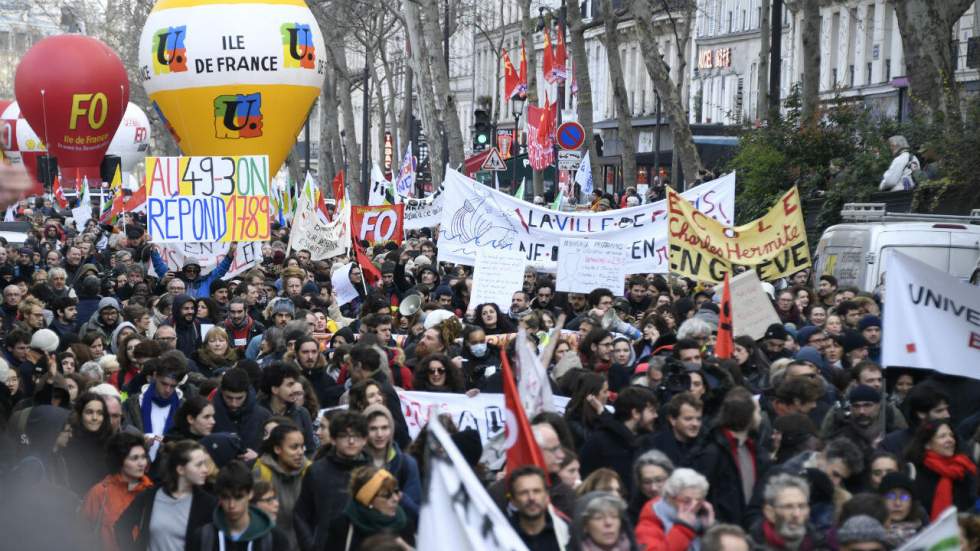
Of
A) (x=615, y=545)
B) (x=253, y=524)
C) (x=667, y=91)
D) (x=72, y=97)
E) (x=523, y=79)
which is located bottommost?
(x=253, y=524)

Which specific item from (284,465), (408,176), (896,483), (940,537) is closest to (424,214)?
(408,176)

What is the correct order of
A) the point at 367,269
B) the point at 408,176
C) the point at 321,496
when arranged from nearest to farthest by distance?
the point at 321,496, the point at 367,269, the point at 408,176

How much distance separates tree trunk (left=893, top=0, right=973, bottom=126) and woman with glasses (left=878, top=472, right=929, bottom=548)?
18.5 m

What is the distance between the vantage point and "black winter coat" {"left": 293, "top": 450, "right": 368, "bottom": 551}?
7.70m

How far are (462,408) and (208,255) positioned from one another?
11417 millimetres

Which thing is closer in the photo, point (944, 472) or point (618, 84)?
point (944, 472)

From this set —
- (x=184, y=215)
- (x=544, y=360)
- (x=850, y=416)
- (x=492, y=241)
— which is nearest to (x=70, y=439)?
(x=544, y=360)

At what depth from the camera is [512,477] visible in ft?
22.1

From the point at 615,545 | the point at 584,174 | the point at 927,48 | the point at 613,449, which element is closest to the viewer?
the point at 615,545

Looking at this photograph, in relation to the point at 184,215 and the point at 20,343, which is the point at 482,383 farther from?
the point at 184,215

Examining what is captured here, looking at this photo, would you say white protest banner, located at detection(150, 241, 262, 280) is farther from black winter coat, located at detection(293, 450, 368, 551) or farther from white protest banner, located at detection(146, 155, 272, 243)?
black winter coat, located at detection(293, 450, 368, 551)

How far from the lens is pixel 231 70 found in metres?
25.7

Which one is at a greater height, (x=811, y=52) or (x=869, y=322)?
(x=811, y=52)

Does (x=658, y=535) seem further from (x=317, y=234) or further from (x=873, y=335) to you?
(x=317, y=234)
